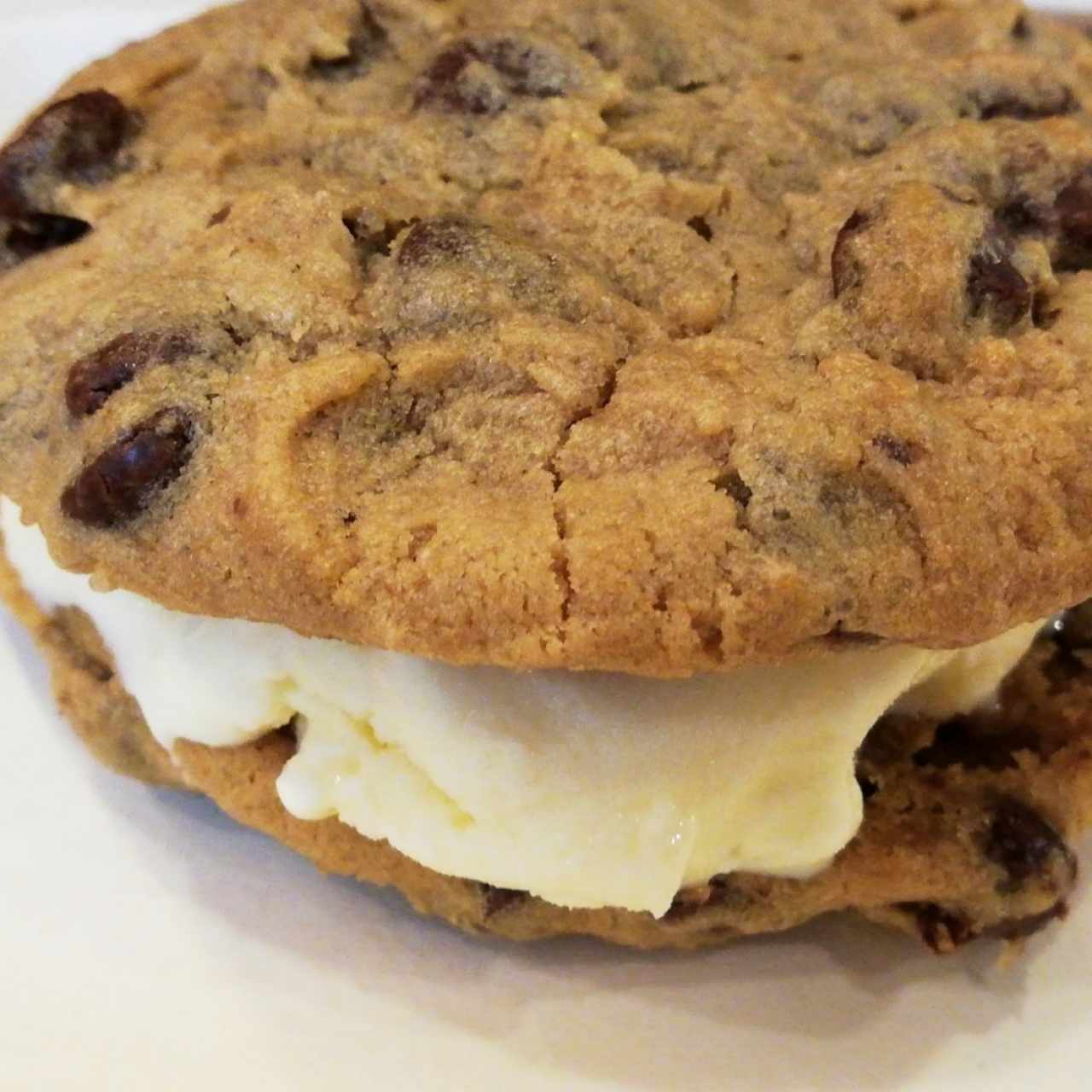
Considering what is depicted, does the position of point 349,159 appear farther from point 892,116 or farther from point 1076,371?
point 1076,371

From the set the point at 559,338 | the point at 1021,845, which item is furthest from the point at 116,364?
the point at 1021,845

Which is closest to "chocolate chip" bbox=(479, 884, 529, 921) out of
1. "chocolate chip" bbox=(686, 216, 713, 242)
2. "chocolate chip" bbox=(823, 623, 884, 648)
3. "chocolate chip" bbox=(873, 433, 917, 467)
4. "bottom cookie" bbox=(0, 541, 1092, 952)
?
"bottom cookie" bbox=(0, 541, 1092, 952)

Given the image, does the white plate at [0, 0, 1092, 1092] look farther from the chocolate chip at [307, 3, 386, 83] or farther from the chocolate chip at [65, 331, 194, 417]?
the chocolate chip at [307, 3, 386, 83]

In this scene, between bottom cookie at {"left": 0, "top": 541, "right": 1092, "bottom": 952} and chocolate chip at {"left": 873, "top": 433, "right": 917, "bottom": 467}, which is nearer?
chocolate chip at {"left": 873, "top": 433, "right": 917, "bottom": 467}

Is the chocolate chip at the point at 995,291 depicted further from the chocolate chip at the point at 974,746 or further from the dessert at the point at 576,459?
the chocolate chip at the point at 974,746

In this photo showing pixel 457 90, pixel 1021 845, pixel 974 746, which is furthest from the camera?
pixel 457 90

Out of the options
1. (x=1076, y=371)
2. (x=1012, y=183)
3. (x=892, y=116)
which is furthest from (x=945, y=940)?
(x=892, y=116)

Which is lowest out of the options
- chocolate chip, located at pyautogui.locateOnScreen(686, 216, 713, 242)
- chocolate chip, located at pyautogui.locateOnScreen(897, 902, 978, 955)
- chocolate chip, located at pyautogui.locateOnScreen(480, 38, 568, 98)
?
chocolate chip, located at pyautogui.locateOnScreen(897, 902, 978, 955)

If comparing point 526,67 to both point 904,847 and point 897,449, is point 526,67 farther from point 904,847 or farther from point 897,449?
point 904,847
